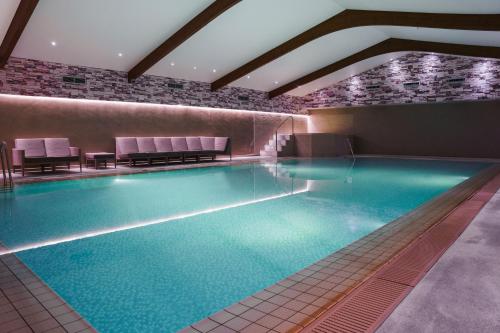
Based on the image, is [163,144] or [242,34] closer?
[242,34]

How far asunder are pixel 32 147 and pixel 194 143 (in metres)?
5.01

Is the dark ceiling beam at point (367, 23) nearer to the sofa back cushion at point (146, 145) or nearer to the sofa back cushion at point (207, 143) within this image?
the sofa back cushion at point (207, 143)

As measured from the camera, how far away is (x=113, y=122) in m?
11.1

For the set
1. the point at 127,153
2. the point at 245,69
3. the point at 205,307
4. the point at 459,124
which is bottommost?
the point at 205,307

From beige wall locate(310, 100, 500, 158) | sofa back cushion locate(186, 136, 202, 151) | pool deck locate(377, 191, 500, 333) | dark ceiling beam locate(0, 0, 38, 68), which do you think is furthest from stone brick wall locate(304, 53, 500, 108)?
dark ceiling beam locate(0, 0, 38, 68)

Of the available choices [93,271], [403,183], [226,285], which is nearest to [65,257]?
[93,271]

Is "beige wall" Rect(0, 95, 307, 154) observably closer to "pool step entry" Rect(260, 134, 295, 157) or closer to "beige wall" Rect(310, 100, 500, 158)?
"pool step entry" Rect(260, 134, 295, 157)

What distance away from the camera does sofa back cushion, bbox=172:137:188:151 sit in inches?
472

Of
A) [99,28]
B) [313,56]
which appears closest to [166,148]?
[99,28]

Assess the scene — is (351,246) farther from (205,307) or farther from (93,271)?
(93,271)

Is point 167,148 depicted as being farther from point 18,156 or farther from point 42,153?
point 18,156

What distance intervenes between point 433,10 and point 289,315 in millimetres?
8476

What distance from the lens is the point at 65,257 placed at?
3035mm

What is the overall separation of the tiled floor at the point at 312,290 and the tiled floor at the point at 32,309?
2.10ft
